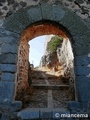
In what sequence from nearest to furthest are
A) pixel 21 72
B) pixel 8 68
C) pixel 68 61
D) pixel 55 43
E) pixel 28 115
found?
pixel 28 115, pixel 8 68, pixel 21 72, pixel 68 61, pixel 55 43

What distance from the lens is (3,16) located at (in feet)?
14.0

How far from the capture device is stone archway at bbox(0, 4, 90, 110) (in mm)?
3836

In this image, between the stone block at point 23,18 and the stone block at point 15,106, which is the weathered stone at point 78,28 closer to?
the stone block at point 23,18

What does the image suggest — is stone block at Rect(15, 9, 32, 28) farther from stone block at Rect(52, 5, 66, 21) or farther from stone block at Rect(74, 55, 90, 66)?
stone block at Rect(74, 55, 90, 66)

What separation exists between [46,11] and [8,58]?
1.56 m

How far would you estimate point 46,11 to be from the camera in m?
4.27

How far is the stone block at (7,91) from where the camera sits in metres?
3.74

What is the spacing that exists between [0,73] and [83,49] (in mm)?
2098

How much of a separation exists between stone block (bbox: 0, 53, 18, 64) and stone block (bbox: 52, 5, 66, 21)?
→ 4.67ft

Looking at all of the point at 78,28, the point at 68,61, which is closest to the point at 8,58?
the point at 78,28

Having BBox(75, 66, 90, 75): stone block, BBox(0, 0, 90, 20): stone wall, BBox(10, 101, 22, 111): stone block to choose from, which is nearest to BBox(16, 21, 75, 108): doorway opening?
BBox(0, 0, 90, 20): stone wall

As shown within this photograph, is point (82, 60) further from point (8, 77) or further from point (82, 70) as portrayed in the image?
point (8, 77)

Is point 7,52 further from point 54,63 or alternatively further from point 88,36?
point 54,63

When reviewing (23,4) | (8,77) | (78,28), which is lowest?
(8,77)
